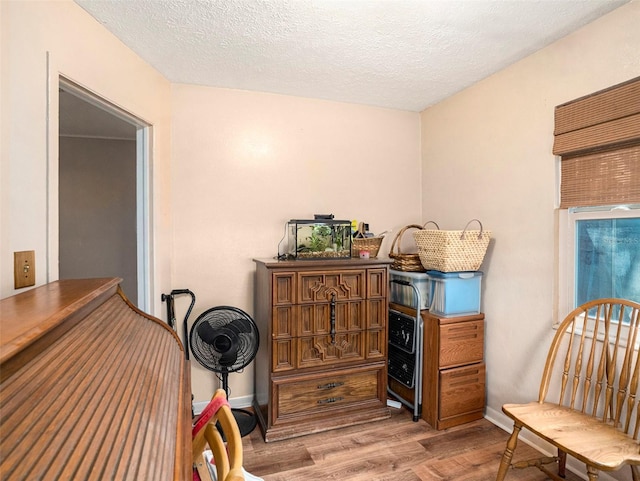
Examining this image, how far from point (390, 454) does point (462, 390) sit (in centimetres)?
70

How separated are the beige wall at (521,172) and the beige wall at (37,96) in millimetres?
2477

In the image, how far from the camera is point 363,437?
2.27 metres

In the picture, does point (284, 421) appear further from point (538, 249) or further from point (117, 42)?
point (117, 42)

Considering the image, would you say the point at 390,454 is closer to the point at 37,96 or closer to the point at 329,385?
the point at 329,385

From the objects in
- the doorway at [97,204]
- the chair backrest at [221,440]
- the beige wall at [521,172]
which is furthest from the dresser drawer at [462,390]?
the doorway at [97,204]

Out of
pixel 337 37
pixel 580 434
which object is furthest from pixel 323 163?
pixel 580 434

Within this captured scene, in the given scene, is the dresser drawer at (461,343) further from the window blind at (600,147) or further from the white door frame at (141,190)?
the white door frame at (141,190)

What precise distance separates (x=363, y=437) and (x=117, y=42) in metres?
2.91

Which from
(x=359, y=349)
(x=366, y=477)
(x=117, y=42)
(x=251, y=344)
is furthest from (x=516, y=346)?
(x=117, y=42)

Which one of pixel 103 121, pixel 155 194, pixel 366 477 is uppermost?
pixel 103 121

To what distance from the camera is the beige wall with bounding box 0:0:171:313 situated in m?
1.27

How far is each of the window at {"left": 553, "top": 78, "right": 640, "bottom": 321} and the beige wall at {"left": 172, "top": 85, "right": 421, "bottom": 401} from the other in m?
1.41

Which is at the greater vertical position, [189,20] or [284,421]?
[189,20]

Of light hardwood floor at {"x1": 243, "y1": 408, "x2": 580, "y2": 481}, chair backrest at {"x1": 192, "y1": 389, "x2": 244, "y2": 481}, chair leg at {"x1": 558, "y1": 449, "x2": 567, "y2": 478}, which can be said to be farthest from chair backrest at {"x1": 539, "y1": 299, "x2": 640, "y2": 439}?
chair backrest at {"x1": 192, "y1": 389, "x2": 244, "y2": 481}
